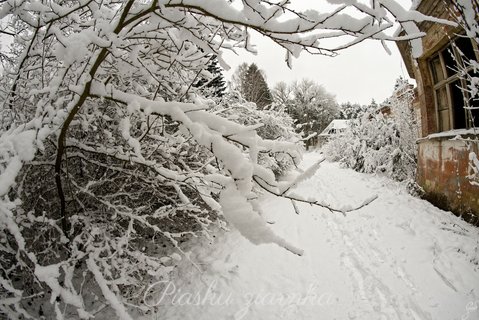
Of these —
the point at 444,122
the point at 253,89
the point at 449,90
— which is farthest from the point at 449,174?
the point at 253,89

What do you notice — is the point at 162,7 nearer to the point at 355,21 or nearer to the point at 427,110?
the point at 355,21

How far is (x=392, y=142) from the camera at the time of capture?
11250mm

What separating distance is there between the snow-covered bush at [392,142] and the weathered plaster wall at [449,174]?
1737mm

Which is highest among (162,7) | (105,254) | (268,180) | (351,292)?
(162,7)

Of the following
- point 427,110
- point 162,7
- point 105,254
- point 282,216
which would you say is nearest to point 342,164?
point 427,110

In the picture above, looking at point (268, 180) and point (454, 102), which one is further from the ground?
point (454, 102)

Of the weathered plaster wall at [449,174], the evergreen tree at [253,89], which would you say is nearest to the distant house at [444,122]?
the weathered plaster wall at [449,174]

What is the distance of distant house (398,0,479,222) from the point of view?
17.9ft

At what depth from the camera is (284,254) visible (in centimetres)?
471

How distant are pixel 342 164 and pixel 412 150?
5976 mm

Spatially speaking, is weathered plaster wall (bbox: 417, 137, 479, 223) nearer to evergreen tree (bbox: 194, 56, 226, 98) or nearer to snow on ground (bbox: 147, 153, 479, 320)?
snow on ground (bbox: 147, 153, 479, 320)

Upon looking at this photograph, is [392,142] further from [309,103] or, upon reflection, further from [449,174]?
[309,103]

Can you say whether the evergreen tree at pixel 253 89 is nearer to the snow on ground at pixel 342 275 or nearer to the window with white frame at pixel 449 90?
the window with white frame at pixel 449 90

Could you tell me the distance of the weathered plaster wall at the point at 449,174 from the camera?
5.35 metres
